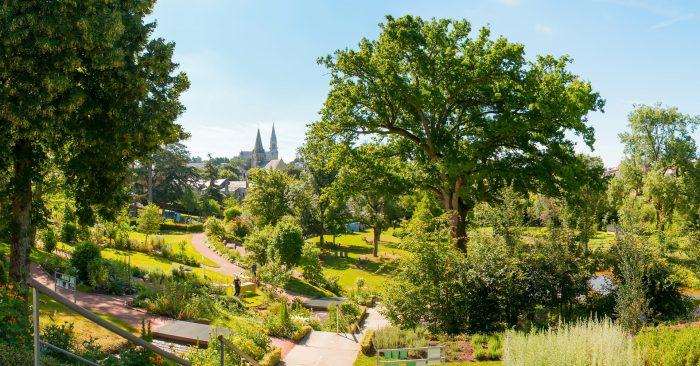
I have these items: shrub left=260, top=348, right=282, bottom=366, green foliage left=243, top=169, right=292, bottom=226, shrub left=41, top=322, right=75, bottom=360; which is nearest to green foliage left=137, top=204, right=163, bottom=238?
green foliage left=243, top=169, right=292, bottom=226

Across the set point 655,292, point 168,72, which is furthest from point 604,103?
point 168,72

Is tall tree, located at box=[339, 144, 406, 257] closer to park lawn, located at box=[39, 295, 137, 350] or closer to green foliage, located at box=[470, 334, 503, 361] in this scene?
green foliage, located at box=[470, 334, 503, 361]

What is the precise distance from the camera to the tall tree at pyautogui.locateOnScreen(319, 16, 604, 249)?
61.3ft

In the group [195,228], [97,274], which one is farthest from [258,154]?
[97,274]

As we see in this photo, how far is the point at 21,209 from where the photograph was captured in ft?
45.0

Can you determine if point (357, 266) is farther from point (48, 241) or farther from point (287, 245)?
point (48, 241)

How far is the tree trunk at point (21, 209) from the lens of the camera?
13.2 meters

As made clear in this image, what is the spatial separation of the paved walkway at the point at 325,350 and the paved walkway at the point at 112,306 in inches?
180

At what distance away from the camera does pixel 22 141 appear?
13148 millimetres

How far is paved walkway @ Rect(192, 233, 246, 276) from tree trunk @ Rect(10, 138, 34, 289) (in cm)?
1913

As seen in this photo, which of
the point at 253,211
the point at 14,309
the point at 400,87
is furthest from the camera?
the point at 253,211

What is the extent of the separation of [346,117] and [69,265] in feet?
45.1

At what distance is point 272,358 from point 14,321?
6.98 metres

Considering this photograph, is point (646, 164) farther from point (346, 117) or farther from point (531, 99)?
point (346, 117)
